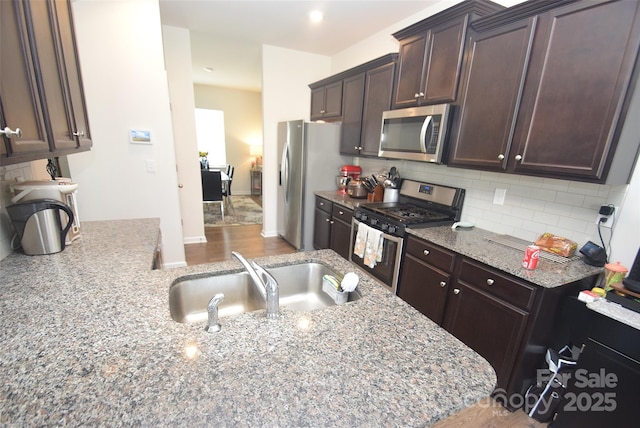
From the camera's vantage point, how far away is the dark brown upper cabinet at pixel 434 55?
186cm

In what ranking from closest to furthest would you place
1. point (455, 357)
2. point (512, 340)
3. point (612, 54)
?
point (455, 357), point (612, 54), point (512, 340)

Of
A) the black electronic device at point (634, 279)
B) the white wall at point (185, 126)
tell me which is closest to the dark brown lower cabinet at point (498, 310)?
the black electronic device at point (634, 279)

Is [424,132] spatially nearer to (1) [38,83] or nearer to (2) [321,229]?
(2) [321,229]

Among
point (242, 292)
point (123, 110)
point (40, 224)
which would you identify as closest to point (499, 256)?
point (242, 292)

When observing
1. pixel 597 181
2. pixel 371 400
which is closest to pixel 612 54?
pixel 597 181

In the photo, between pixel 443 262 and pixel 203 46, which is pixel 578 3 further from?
pixel 203 46

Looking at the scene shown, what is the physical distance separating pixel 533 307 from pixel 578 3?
1.53 meters

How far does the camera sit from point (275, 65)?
12.8ft

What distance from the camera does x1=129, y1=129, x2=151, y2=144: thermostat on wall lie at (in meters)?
2.56

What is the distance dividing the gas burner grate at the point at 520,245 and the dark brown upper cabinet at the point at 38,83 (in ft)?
7.99

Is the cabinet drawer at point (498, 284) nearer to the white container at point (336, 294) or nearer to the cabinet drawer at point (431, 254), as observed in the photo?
the cabinet drawer at point (431, 254)

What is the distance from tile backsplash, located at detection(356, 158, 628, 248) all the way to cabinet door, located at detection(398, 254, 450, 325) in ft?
2.15

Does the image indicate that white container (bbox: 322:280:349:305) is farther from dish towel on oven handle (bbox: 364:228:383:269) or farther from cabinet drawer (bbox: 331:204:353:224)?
cabinet drawer (bbox: 331:204:353:224)

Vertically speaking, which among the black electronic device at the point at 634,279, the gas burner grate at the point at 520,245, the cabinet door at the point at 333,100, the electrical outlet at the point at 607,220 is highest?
the cabinet door at the point at 333,100
